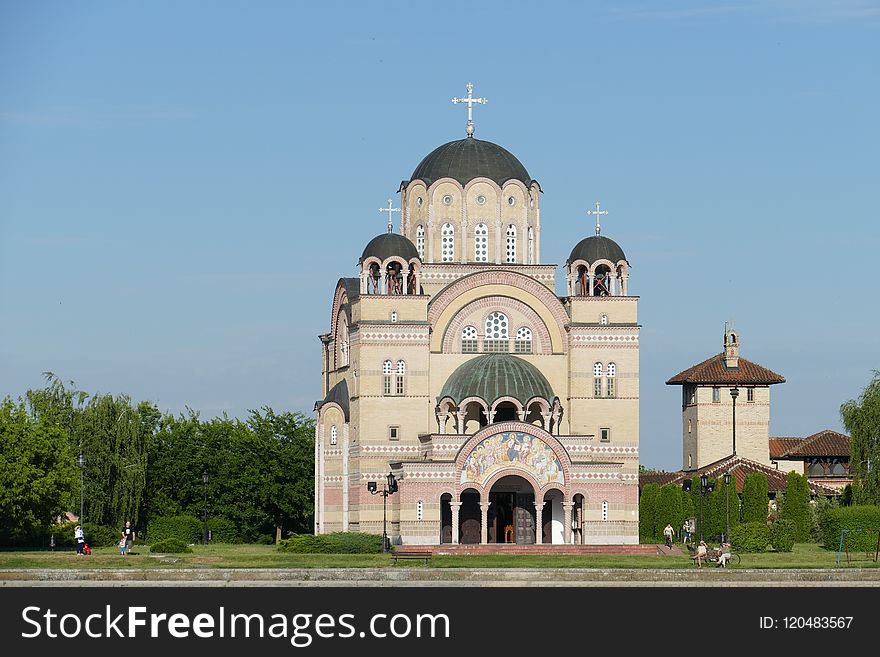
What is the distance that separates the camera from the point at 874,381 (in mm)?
80812

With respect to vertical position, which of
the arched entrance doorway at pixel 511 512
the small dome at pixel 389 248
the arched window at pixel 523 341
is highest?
the small dome at pixel 389 248

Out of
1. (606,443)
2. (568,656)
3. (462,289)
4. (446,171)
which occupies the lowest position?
(568,656)

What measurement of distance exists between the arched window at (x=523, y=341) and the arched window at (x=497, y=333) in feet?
1.13

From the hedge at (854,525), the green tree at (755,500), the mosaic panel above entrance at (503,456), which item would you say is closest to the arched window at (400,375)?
the mosaic panel above entrance at (503,456)

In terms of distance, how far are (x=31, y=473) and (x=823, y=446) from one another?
161ft

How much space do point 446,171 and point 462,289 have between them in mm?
5298

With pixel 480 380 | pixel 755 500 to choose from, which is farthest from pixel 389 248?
pixel 755 500

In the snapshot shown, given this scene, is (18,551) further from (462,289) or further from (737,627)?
(737,627)

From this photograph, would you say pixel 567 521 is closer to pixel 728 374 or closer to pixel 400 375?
pixel 400 375

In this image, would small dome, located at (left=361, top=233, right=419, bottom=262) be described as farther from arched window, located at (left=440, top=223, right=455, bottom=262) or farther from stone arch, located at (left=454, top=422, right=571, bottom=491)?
stone arch, located at (left=454, top=422, right=571, bottom=491)

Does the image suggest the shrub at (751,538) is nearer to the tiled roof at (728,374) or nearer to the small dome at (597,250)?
the small dome at (597,250)

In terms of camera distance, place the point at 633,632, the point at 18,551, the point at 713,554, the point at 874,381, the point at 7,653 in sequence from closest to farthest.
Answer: the point at 7,653 < the point at 633,632 < the point at 713,554 < the point at 18,551 < the point at 874,381

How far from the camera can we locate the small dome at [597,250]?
253 ft

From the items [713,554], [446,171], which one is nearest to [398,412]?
[446,171]
